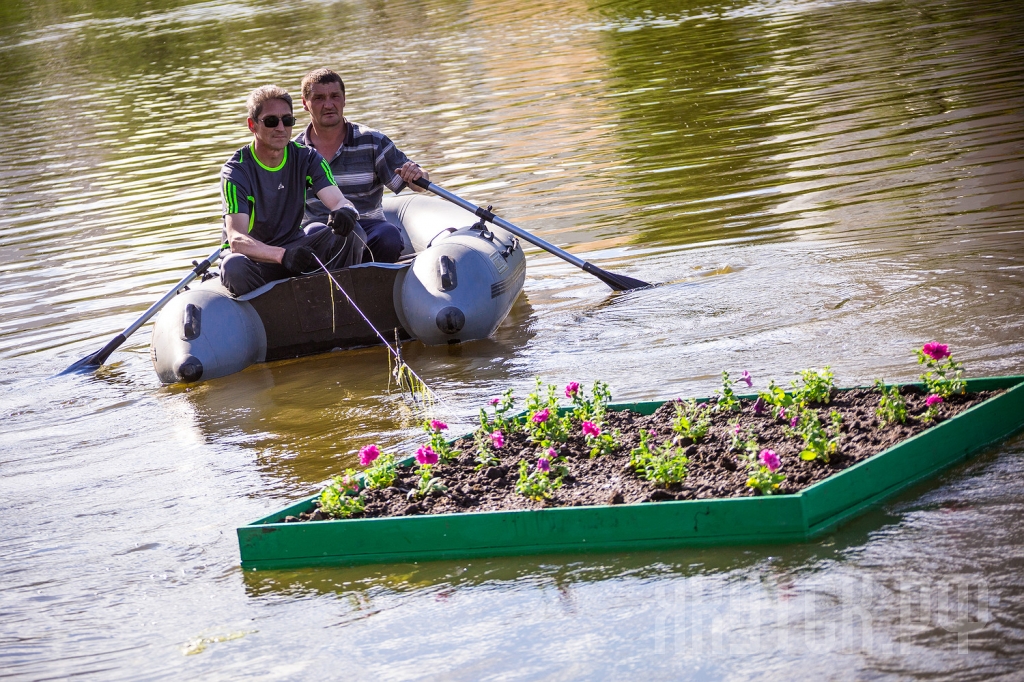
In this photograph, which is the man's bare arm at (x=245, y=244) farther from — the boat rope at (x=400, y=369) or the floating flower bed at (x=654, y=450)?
the floating flower bed at (x=654, y=450)

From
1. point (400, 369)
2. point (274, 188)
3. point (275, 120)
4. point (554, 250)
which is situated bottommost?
point (400, 369)

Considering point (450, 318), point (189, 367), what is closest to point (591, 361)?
point (450, 318)

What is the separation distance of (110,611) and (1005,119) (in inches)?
356

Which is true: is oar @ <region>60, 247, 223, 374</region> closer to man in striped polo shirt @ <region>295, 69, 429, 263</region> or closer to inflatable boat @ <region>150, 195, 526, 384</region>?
inflatable boat @ <region>150, 195, 526, 384</region>

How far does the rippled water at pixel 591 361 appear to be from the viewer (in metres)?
3.56

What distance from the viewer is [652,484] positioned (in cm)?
421

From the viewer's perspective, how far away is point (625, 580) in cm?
385

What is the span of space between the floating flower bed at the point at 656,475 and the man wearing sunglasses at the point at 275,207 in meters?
2.60

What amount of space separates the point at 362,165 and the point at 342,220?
0.88m

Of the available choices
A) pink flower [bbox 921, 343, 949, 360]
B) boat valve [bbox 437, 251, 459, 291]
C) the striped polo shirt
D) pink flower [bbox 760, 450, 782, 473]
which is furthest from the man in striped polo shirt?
pink flower [bbox 760, 450, 782, 473]

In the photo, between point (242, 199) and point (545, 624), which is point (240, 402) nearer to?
point (242, 199)

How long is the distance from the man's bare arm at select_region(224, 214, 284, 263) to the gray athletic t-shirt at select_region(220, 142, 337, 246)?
51 mm

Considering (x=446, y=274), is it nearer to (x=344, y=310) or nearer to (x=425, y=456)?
(x=344, y=310)

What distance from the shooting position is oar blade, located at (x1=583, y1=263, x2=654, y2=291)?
769 cm
